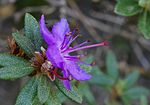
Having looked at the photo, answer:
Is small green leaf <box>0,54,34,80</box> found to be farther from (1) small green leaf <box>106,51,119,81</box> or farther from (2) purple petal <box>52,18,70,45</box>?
(1) small green leaf <box>106,51,119,81</box>

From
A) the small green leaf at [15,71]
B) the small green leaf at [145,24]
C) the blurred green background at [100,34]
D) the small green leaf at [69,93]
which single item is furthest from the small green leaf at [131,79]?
the small green leaf at [15,71]

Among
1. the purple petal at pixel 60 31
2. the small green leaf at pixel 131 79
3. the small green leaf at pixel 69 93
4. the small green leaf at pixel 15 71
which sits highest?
the purple petal at pixel 60 31

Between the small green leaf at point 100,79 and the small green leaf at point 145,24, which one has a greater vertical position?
the small green leaf at point 145,24

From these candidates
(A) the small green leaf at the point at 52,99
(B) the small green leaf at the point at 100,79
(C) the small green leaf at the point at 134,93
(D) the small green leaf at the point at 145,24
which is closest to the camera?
(A) the small green leaf at the point at 52,99

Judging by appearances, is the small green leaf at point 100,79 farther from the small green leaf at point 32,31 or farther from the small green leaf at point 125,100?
the small green leaf at point 32,31

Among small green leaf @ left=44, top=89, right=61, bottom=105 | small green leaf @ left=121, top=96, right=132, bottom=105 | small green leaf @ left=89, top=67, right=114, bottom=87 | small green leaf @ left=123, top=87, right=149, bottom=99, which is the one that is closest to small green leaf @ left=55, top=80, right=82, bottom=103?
small green leaf @ left=44, top=89, right=61, bottom=105

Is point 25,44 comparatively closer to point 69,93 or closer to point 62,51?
point 62,51

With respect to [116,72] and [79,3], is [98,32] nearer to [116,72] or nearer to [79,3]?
[79,3]
